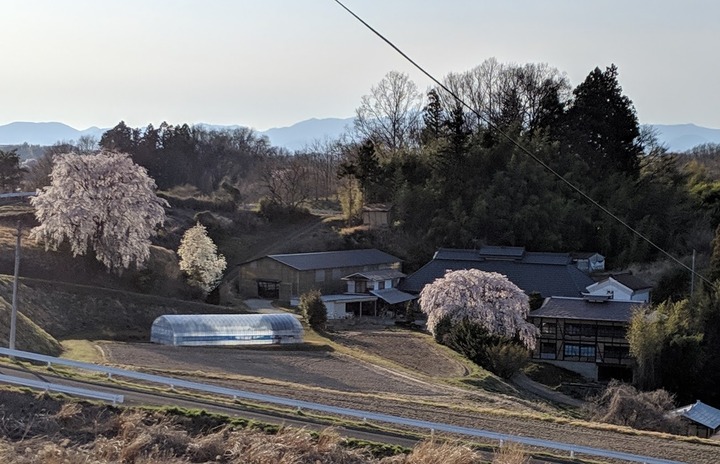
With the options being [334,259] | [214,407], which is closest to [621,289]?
[334,259]

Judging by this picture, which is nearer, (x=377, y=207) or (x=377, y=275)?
(x=377, y=275)

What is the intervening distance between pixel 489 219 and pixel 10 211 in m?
25.5

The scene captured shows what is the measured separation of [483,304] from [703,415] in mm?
10329

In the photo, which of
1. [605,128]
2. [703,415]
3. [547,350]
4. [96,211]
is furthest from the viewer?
[605,128]

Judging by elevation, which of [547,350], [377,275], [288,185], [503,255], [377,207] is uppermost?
[288,185]

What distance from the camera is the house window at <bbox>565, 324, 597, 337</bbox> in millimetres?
29531

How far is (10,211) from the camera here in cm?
3584

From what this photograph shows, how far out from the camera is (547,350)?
30344 millimetres

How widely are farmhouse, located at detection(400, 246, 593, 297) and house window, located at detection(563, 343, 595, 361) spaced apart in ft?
17.8

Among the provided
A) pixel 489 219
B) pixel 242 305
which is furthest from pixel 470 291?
pixel 489 219

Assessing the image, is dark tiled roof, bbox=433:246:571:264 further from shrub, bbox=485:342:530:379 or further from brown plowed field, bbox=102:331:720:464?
shrub, bbox=485:342:530:379

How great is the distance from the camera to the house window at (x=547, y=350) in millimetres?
30156

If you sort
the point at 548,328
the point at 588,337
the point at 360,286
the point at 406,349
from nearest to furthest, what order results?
the point at 406,349 < the point at 588,337 < the point at 548,328 < the point at 360,286

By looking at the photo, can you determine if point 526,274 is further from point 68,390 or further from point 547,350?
point 68,390
